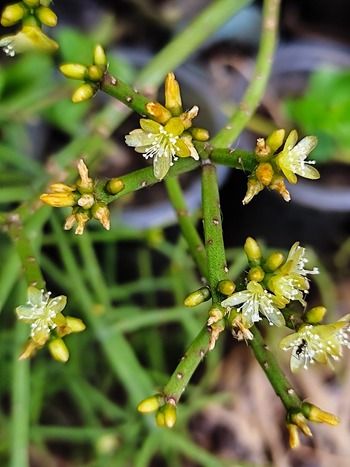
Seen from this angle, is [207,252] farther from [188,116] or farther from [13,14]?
[13,14]

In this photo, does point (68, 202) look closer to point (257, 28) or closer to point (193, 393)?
point (193, 393)

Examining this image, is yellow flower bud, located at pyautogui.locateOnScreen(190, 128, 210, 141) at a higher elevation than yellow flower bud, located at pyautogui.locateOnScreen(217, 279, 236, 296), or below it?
higher

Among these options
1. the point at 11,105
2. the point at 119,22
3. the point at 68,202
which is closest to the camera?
the point at 68,202

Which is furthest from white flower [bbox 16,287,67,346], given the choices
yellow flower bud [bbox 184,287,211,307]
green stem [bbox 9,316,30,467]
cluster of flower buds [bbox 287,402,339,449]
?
green stem [bbox 9,316,30,467]

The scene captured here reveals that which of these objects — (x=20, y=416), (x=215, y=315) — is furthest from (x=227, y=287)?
(x=20, y=416)

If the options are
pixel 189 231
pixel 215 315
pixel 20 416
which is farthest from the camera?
pixel 20 416

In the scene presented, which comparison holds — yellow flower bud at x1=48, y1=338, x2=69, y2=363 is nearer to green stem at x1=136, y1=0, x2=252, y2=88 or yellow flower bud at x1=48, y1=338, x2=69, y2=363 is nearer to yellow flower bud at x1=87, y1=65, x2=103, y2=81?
yellow flower bud at x1=87, y1=65, x2=103, y2=81

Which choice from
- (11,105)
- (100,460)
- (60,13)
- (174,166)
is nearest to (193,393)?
(100,460)
